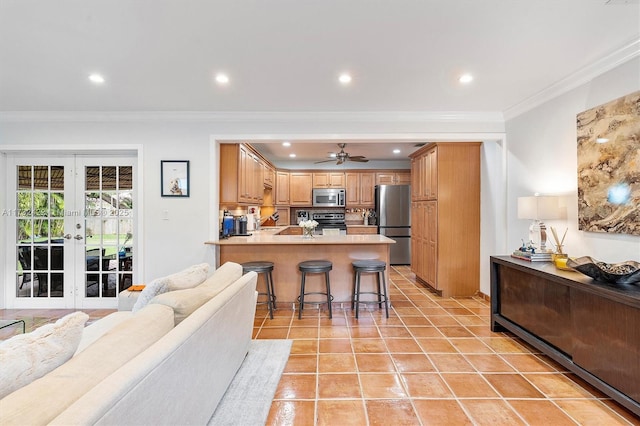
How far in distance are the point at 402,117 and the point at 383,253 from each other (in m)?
1.72

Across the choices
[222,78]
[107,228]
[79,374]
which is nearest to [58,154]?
[107,228]

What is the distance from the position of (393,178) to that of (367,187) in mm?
640

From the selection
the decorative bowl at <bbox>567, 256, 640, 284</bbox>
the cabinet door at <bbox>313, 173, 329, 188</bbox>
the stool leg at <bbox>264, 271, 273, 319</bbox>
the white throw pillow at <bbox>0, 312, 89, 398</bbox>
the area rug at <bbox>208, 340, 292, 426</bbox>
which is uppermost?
the cabinet door at <bbox>313, 173, 329, 188</bbox>

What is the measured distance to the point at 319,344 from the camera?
9.25 ft

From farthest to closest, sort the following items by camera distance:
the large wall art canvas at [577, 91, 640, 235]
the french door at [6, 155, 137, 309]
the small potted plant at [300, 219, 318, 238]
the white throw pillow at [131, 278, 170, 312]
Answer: the small potted plant at [300, 219, 318, 238] → the french door at [6, 155, 137, 309] → the large wall art canvas at [577, 91, 640, 235] → the white throw pillow at [131, 278, 170, 312]

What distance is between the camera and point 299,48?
7.59 feet

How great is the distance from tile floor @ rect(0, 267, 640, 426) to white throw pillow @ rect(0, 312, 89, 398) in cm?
122

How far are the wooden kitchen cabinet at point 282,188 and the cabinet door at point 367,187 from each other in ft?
5.82

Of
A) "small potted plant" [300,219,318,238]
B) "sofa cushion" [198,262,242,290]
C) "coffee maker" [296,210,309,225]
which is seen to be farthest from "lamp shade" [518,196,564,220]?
"coffee maker" [296,210,309,225]

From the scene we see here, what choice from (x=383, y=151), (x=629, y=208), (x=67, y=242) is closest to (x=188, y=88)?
(x=67, y=242)

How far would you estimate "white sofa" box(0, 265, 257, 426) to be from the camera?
80 cm

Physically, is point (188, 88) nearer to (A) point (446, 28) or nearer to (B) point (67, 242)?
(A) point (446, 28)

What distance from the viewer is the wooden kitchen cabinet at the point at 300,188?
7297 millimetres

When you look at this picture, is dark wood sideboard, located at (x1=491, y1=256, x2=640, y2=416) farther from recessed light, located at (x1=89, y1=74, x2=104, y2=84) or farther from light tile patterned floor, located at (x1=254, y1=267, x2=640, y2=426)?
recessed light, located at (x1=89, y1=74, x2=104, y2=84)
